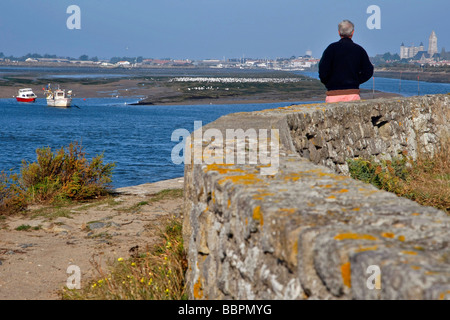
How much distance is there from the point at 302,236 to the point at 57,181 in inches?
328

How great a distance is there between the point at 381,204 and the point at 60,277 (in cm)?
402

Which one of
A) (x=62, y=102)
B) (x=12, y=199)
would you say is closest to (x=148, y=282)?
(x=12, y=199)

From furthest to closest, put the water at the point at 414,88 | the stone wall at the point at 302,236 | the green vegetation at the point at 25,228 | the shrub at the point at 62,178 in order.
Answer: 1. the water at the point at 414,88
2. the shrub at the point at 62,178
3. the green vegetation at the point at 25,228
4. the stone wall at the point at 302,236

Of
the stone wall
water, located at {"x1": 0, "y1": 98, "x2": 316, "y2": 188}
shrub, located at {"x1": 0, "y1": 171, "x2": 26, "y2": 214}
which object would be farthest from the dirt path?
water, located at {"x1": 0, "y1": 98, "x2": 316, "y2": 188}

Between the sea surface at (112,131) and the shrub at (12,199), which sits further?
the sea surface at (112,131)

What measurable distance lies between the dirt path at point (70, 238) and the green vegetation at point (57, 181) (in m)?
0.49

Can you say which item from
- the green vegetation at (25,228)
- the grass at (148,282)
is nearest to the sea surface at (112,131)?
the green vegetation at (25,228)

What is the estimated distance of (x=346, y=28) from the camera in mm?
6676

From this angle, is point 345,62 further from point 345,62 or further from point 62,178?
point 62,178

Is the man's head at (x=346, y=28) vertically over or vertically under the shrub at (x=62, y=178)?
over

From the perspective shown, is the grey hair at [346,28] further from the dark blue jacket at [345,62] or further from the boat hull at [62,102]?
the boat hull at [62,102]

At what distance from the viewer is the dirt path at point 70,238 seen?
18.2 feet
